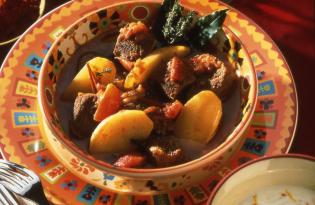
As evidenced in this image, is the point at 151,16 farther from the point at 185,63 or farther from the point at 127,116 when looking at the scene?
the point at 127,116

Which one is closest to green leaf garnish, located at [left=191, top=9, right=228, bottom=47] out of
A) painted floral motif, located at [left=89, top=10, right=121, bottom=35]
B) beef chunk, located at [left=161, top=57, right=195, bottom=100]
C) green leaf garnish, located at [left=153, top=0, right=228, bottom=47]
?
green leaf garnish, located at [left=153, top=0, right=228, bottom=47]

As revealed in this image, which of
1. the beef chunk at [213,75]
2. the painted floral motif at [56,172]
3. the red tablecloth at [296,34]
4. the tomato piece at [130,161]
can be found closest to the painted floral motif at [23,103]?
the painted floral motif at [56,172]

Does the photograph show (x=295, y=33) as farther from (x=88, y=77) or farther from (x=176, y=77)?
(x=88, y=77)

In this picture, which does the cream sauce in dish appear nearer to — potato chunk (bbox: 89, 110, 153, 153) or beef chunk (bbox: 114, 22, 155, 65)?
potato chunk (bbox: 89, 110, 153, 153)

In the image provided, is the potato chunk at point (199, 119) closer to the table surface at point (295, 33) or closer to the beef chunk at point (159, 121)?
the beef chunk at point (159, 121)

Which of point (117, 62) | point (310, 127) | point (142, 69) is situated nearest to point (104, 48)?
point (117, 62)

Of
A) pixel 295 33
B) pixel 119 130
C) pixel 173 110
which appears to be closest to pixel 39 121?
pixel 119 130

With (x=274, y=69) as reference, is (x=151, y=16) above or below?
above
